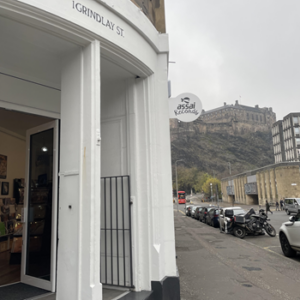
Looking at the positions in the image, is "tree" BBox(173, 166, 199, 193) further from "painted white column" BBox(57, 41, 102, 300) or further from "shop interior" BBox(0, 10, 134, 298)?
"painted white column" BBox(57, 41, 102, 300)

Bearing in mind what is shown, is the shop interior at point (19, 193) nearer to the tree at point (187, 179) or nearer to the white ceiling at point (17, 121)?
the white ceiling at point (17, 121)

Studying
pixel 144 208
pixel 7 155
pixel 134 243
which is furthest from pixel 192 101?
pixel 7 155

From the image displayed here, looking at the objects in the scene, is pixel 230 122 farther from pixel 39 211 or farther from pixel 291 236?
pixel 39 211

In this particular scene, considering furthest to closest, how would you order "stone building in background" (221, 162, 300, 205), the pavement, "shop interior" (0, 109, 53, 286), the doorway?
"stone building in background" (221, 162, 300, 205)
the pavement
"shop interior" (0, 109, 53, 286)
the doorway

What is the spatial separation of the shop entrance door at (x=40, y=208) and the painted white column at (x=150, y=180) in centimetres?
140

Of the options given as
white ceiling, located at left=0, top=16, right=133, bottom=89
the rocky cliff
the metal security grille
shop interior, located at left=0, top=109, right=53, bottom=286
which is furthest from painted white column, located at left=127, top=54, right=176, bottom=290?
the rocky cliff

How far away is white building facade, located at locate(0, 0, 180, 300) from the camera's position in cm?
349

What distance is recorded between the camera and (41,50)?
3.94 m

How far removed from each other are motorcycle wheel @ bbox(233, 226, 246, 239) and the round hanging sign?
361 inches

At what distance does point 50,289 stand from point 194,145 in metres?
171

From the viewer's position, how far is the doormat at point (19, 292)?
4.45 m

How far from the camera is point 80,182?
3.54 m

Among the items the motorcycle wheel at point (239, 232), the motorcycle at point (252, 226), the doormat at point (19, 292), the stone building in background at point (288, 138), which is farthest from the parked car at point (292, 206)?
the stone building in background at point (288, 138)

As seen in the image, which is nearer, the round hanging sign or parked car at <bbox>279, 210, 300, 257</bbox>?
the round hanging sign
